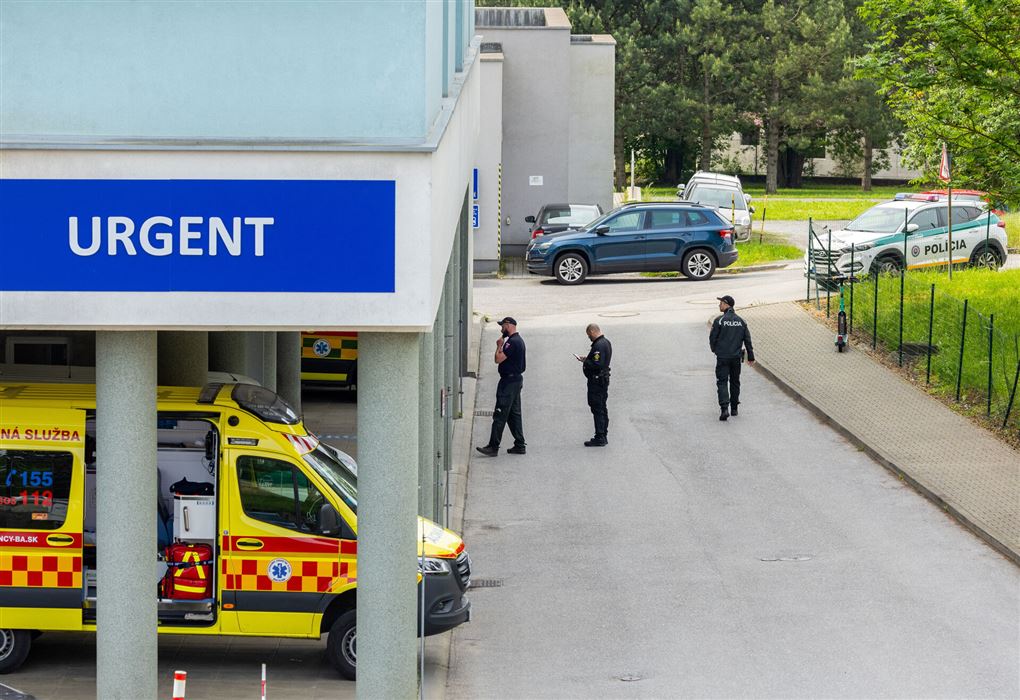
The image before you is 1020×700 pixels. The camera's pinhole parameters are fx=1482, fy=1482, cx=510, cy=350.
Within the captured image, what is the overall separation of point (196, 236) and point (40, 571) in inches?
151

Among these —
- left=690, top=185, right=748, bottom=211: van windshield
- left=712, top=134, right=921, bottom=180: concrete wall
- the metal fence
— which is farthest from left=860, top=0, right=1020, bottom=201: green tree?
left=712, top=134, right=921, bottom=180: concrete wall

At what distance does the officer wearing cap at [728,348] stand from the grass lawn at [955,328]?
3.06m

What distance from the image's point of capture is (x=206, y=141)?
8562 millimetres

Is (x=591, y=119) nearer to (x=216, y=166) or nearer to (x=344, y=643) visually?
(x=344, y=643)

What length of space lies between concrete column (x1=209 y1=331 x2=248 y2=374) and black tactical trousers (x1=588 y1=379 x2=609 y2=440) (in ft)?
17.8

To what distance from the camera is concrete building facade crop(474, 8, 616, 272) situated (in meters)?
38.0

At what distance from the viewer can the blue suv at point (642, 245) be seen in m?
32.6

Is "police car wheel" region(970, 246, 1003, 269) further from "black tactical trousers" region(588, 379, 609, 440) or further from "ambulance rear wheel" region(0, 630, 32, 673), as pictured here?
"ambulance rear wheel" region(0, 630, 32, 673)

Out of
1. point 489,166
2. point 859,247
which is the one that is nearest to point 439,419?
point 859,247

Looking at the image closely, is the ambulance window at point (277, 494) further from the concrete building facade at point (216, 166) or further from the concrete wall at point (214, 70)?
the concrete wall at point (214, 70)

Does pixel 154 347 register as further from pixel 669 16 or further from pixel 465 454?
pixel 669 16

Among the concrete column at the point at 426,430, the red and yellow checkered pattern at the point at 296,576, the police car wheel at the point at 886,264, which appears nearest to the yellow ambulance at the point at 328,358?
the concrete column at the point at 426,430

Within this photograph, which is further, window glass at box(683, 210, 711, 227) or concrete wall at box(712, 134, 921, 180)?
concrete wall at box(712, 134, 921, 180)

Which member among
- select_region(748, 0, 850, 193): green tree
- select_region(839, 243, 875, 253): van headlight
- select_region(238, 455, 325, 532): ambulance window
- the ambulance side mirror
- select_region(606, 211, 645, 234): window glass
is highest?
select_region(748, 0, 850, 193): green tree
